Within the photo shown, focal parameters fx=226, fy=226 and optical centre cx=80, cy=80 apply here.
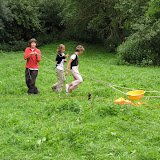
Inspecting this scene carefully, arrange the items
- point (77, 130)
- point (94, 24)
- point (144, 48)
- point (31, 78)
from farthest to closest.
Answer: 1. point (94, 24)
2. point (144, 48)
3. point (31, 78)
4. point (77, 130)

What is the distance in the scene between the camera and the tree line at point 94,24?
1509cm

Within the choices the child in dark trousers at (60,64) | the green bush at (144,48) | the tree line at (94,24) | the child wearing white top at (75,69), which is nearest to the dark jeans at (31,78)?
the child in dark trousers at (60,64)

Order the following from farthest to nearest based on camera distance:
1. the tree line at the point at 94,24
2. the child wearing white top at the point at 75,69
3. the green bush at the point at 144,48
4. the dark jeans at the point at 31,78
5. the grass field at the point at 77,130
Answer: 1. the tree line at the point at 94,24
2. the green bush at the point at 144,48
3. the dark jeans at the point at 31,78
4. the child wearing white top at the point at 75,69
5. the grass field at the point at 77,130

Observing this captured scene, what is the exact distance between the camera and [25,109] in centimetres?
596

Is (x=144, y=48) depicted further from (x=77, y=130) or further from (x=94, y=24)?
(x=77, y=130)

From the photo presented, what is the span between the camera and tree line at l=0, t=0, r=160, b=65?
15.1 m

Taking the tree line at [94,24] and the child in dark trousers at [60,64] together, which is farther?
the tree line at [94,24]

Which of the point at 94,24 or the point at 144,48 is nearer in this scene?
the point at 144,48

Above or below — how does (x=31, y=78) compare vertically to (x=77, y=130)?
above

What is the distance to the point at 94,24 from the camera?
22219 millimetres

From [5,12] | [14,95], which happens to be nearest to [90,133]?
[14,95]

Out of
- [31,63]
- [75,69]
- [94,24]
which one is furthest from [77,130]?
[94,24]

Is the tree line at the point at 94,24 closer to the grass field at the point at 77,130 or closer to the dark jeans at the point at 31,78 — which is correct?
the grass field at the point at 77,130

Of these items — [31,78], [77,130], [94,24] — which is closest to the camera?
[77,130]
